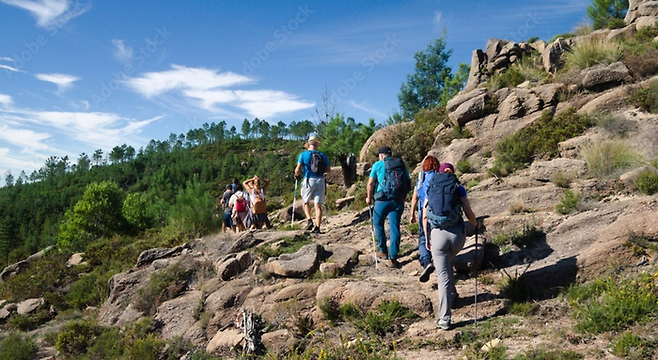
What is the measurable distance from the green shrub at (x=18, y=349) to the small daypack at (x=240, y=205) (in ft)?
17.1

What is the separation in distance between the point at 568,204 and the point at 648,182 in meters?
1.29

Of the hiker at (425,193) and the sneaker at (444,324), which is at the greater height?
the hiker at (425,193)

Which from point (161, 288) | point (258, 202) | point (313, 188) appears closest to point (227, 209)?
point (258, 202)

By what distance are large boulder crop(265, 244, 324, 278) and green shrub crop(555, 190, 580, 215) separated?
4.30m

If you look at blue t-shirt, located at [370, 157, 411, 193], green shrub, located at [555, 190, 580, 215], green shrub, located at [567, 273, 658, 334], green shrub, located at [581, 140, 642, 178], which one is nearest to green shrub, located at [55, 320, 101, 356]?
blue t-shirt, located at [370, 157, 411, 193]

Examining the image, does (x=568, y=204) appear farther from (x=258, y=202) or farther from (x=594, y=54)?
(x=594, y=54)

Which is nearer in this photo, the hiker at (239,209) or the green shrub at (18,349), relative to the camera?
the green shrub at (18,349)

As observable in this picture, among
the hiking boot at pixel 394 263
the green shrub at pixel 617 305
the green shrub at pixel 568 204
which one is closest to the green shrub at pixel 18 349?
the hiking boot at pixel 394 263

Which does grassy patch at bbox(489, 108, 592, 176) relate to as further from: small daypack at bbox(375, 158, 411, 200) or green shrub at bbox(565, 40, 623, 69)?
small daypack at bbox(375, 158, 411, 200)

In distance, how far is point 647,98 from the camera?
36.2 feet

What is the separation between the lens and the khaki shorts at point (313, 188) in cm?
955

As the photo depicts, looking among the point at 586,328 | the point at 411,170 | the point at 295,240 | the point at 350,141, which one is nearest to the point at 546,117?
the point at 411,170

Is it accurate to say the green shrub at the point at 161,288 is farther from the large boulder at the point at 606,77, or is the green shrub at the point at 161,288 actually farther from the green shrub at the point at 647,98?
the large boulder at the point at 606,77

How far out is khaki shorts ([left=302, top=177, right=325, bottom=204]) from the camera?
9.55m
